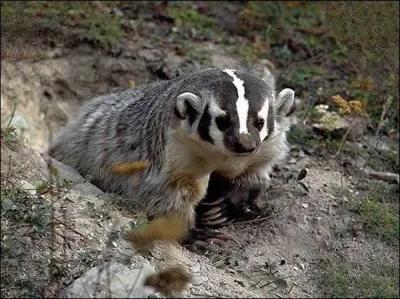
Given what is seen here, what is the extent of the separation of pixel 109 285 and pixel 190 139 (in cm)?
98

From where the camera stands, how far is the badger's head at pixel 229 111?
3162 mm

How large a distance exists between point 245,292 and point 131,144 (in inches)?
45.7

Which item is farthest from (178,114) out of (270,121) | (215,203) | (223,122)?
(215,203)

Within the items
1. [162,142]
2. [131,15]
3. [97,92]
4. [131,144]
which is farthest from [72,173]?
[131,15]

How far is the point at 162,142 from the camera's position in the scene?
358cm

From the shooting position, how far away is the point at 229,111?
10.5ft

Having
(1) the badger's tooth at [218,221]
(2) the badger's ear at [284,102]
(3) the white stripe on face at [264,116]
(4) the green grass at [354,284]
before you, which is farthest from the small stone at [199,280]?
(2) the badger's ear at [284,102]

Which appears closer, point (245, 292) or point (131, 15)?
point (245, 292)

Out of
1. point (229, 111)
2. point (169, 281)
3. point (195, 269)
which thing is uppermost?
point (229, 111)

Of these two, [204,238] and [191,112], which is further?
[204,238]

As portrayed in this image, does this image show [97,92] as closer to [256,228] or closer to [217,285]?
[256,228]

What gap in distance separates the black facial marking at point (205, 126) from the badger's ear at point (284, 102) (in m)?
0.42

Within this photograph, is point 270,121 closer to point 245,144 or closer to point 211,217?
point 245,144

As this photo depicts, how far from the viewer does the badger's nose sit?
3.11 metres
